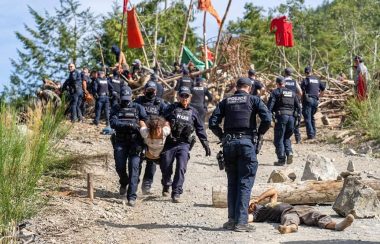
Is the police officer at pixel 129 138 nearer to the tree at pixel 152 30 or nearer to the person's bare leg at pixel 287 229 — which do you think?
the person's bare leg at pixel 287 229

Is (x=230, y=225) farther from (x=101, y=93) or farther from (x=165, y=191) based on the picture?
(x=101, y=93)

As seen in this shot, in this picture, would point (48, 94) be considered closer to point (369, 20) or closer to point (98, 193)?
point (98, 193)

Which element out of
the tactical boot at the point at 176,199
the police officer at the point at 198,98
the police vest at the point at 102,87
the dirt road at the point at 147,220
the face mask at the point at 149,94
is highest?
the police vest at the point at 102,87

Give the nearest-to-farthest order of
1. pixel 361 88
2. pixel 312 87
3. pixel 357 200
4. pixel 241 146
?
pixel 241 146 → pixel 357 200 → pixel 312 87 → pixel 361 88

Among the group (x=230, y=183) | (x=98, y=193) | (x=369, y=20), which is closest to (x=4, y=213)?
(x=230, y=183)

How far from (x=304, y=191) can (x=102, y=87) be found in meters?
10.8

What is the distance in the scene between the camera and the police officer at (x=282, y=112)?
14164 millimetres

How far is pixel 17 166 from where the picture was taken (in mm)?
7812

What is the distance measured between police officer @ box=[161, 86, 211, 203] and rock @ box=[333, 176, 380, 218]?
2.32 metres

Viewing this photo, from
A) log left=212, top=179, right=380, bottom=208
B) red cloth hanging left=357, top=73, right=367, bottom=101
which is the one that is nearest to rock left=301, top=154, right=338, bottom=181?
log left=212, top=179, right=380, bottom=208

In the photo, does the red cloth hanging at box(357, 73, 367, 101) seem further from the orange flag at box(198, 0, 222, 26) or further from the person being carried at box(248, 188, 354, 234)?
the person being carried at box(248, 188, 354, 234)

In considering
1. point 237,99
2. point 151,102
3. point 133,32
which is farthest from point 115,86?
point 237,99

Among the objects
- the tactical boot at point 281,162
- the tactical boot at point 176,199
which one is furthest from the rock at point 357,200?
the tactical boot at point 281,162

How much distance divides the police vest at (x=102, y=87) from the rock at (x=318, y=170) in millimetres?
9270
